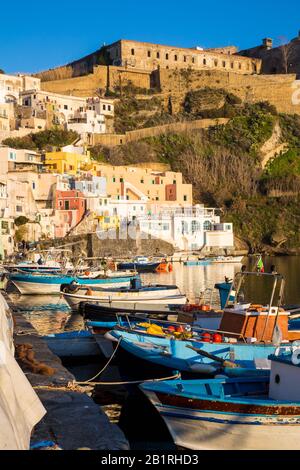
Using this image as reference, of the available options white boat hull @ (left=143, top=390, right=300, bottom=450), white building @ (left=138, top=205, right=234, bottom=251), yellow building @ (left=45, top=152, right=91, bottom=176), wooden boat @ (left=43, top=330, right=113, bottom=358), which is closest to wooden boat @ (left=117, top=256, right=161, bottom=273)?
white building @ (left=138, top=205, right=234, bottom=251)

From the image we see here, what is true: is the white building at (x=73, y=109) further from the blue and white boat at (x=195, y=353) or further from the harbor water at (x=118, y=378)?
the blue and white boat at (x=195, y=353)

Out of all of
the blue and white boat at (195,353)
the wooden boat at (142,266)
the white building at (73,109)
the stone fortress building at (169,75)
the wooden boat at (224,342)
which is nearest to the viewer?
the blue and white boat at (195,353)


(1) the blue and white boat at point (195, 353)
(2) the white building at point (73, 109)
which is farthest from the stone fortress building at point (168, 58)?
(1) the blue and white boat at point (195, 353)

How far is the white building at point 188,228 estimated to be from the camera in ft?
225

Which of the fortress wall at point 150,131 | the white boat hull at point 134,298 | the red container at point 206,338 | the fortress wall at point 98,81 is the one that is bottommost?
the white boat hull at point 134,298

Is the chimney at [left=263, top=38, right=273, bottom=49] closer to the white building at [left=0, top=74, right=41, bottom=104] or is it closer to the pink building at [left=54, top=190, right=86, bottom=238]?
the white building at [left=0, top=74, right=41, bottom=104]

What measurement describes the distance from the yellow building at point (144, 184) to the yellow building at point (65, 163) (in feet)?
5.59

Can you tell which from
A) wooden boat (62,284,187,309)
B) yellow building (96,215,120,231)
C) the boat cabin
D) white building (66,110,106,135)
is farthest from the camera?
white building (66,110,106,135)

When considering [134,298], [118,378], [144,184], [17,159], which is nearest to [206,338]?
[118,378]

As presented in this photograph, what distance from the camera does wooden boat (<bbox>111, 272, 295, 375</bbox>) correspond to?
507 inches

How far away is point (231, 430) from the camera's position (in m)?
9.44

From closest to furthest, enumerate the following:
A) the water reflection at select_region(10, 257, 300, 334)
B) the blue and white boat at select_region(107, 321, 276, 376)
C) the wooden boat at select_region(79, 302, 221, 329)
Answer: the blue and white boat at select_region(107, 321, 276, 376)
the wooden boat at select_region(79, 302, 221, 329)
the water reflection at select_region(10, 257, 300, 334)

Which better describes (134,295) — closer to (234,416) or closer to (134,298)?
(134,298)

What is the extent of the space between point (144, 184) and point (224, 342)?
201 ft
